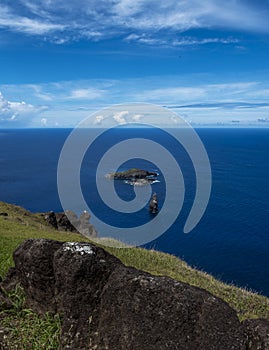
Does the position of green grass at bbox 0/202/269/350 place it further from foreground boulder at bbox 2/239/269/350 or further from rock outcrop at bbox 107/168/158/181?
rock outcrop at bbox 107/168/158/181

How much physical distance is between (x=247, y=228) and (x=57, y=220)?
187 feet

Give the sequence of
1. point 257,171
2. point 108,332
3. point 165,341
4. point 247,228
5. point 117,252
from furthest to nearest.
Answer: point 257,171 → point 247,228 → point 117,252 → point 108,332 → point 165,341

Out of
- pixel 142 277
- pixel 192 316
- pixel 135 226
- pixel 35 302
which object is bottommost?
pixel 135 226

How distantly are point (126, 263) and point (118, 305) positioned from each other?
19.8 metres

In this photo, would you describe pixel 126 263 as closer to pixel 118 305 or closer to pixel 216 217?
pixel 118 305

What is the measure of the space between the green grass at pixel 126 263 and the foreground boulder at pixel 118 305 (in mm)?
490

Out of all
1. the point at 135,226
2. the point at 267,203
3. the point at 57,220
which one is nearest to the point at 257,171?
the point at 267,203

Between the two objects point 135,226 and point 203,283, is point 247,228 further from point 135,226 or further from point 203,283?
point 203,283

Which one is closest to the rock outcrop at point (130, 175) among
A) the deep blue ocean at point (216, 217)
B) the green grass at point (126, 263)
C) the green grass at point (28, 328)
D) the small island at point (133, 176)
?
the small island at point (133, 176)

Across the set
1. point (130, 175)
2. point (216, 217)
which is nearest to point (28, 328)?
point (216, 217)

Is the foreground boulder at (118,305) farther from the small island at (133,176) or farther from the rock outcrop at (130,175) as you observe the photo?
the rock outcrop at (130,175)

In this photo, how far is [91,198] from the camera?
12988 cm

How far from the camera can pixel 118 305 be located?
35.0ft

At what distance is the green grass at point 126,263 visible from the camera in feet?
37.8
